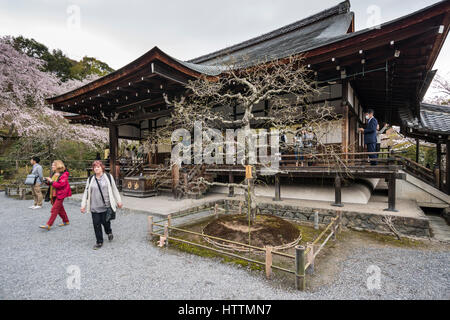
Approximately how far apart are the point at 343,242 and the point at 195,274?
3535 mm

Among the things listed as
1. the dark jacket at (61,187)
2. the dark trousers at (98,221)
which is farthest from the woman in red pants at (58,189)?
the dark trousers at (98,221)

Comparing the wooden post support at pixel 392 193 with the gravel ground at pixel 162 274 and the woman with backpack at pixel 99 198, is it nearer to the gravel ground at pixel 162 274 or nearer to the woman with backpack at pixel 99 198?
the gravel ground at pixel 162 274

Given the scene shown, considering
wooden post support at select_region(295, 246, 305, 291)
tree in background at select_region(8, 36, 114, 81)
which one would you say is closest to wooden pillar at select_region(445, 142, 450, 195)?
wooden post support at select_region(295, 246, 305, 291)

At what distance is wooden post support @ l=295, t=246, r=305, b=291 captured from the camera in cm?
284

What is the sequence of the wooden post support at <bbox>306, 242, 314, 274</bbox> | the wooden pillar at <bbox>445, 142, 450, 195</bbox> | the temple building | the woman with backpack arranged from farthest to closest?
the wooden pillar at <bbox>445, 142, 450, 195</bbox> < the temple building < the woman with backpack < the wooden post support at <bbox>306, 242, 314, 274</bbox>

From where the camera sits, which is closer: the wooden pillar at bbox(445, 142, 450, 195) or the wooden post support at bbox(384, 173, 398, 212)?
the wooden post support at bbox(384, 173, 398, 212)

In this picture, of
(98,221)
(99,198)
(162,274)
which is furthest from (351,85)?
(98,221)

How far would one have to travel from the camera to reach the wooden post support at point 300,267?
9.33 ft

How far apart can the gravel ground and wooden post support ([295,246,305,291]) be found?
0.12 m

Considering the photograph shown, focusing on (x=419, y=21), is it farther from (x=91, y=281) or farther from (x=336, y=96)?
(x=91, y=281)

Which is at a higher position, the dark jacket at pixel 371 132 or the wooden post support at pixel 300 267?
the dark jacket at pixel 371 132

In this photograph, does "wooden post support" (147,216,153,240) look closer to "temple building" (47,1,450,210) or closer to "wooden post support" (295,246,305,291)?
"wooden post support" (295,246,305,291)

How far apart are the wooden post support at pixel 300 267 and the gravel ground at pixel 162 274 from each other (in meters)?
0.12
